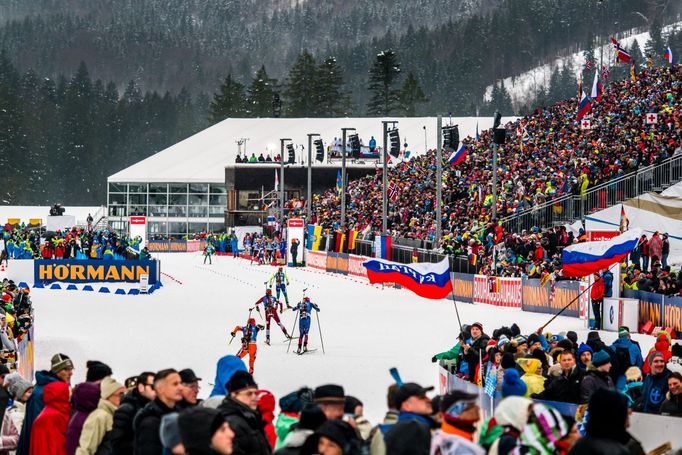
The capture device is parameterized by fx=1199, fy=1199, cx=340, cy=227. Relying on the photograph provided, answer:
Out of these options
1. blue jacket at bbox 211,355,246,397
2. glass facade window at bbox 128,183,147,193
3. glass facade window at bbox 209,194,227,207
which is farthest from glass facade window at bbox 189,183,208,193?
blue jacket at bbox 211,355,246,397

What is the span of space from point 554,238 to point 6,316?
18891 millimetres

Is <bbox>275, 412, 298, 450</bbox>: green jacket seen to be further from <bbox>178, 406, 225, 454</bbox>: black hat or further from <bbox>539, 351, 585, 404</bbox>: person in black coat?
<bbox>539, 351, 585, 404</bbox>: person in black coat

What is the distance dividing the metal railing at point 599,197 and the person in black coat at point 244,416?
3011cm

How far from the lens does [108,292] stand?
39719 millimetres

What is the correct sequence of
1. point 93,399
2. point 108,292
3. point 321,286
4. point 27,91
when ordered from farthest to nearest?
point 27,91, point 321,286, point 108,292, point 93,399

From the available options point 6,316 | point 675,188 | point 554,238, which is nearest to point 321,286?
point 554,238

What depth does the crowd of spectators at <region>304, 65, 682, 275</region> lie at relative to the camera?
38688 mm

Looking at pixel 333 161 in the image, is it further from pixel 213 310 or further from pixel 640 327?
pixel 640 327

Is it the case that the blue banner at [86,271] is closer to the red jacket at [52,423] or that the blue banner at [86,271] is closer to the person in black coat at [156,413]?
the red jacket at [52,423]

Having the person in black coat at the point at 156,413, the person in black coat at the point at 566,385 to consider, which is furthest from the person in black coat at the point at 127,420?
the person in black coat at the point at 566,385

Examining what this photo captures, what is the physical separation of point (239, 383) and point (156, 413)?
1.86 ft

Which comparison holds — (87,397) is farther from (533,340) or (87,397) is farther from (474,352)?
(533,340)

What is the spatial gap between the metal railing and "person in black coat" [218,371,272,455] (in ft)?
98.8

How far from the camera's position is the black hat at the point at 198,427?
21.5 feet
